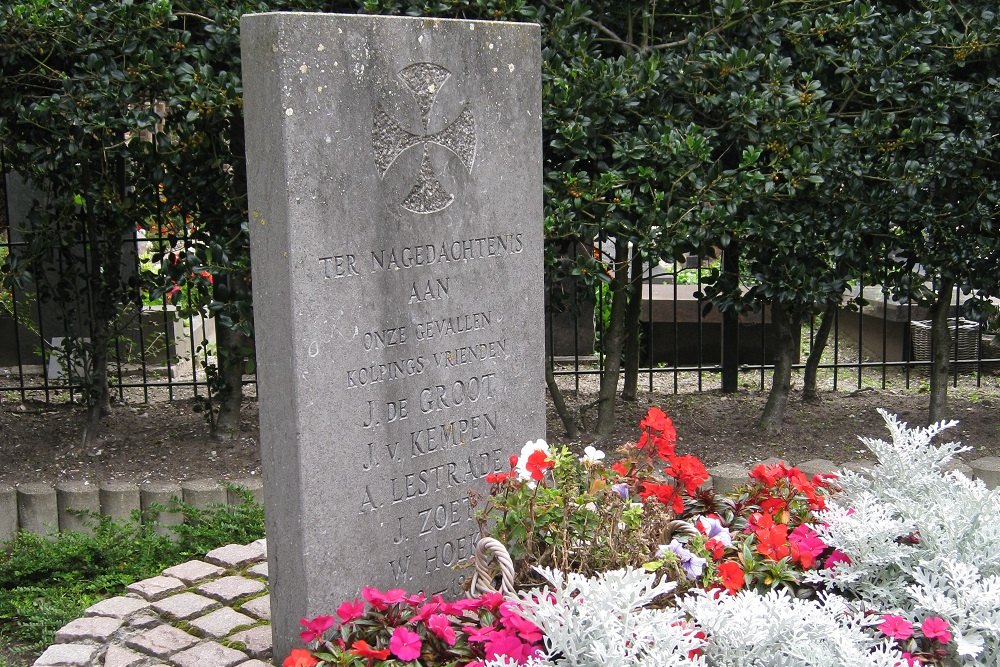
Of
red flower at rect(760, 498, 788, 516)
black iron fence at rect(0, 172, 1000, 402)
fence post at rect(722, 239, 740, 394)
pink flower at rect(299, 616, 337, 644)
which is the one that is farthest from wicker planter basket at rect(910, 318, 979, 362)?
pink flower at rect(299, 616, 337, 644)

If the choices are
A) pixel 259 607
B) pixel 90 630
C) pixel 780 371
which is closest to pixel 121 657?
pixel 90 630

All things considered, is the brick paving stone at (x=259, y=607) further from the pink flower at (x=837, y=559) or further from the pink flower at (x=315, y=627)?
the pink flower at (x=837, y=559)

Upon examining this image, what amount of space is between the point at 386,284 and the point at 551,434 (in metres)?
3.12

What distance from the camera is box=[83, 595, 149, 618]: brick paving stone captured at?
3902 mm

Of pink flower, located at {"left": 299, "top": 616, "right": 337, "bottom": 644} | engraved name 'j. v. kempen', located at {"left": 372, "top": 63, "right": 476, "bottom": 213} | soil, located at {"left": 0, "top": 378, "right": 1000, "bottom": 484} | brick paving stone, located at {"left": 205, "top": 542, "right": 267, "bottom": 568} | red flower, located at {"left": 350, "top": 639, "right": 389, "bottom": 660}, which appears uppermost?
engraved name 'j. v. kempen', located at {"left": 372, "top": 63, "right": 476, "bottom": 213}

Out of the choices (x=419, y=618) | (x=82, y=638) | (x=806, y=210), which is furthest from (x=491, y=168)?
(x=806, y=210)

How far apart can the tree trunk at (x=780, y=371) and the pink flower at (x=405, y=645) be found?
3.80 meters

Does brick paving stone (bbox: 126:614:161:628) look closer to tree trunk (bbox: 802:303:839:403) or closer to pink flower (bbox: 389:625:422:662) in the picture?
pink flower (bbox: 389:625:422:662)

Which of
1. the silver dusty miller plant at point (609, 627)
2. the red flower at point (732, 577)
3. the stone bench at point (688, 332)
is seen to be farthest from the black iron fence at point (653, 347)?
the silver dusty miller plant at point (609, 627)

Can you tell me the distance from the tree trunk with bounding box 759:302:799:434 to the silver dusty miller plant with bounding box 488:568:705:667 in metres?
3.69

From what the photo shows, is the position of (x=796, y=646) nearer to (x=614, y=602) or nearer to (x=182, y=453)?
(x=614, y=602)

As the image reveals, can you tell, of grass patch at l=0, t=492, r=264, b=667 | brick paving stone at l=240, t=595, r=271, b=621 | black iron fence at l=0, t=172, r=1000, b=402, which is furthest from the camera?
black iron fence at l=0, t=172, r=1000, b=402

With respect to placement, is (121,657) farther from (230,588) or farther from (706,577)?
(706,577)

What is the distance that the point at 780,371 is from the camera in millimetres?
6293
